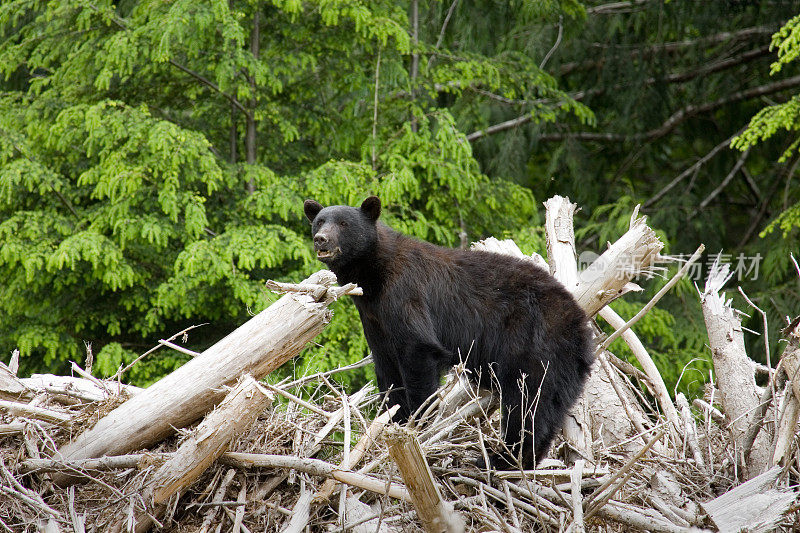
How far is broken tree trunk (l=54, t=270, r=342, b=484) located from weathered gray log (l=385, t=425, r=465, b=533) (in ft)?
3.54

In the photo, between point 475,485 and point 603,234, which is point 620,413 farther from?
point 603,234

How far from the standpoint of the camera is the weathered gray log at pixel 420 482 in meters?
3.14

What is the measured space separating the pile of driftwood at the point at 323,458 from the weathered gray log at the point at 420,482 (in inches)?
0.4

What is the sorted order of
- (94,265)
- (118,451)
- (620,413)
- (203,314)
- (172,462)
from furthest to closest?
(203,314) < (94,265) < (620,413) < (118,451) < (172,462)

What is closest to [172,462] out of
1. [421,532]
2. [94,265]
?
[421,532]

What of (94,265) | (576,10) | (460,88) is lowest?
(94,265)

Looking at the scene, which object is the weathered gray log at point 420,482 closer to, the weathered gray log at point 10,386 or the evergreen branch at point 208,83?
the weathered gray log at point 10,386

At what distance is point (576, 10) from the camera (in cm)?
1073

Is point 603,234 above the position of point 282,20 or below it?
below

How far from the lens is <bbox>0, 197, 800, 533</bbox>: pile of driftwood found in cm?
383

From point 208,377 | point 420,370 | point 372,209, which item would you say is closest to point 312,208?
point 372,209

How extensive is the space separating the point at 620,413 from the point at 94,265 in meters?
5.12

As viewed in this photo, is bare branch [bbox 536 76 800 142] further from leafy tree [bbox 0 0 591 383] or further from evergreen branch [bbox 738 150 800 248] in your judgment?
leafy tree [bbox 0 0 591 383]

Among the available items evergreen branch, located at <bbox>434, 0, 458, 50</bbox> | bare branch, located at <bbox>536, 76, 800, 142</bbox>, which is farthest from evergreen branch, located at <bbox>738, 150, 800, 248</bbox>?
evergreen branch, located at <bbox>434, 0, 458, 50</bbox>
